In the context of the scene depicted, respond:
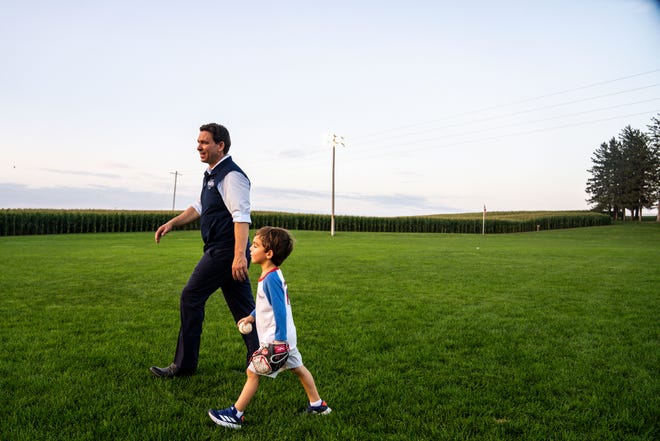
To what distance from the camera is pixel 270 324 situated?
3646 millimetres

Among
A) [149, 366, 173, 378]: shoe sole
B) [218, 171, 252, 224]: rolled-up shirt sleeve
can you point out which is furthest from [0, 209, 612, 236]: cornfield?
[218, 171, 252, 224]: rolled-up shirt sleeve

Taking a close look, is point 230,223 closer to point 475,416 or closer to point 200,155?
point 200,155

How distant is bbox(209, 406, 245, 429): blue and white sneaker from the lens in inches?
142

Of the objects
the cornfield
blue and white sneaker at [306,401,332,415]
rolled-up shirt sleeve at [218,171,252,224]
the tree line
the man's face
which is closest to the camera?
blue and white sneaker at [306,401,332,415]

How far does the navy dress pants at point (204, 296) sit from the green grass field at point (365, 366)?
302mm

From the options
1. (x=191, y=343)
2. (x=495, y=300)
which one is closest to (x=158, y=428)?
(x=191, y=343)

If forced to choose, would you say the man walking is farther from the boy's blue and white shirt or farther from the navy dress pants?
the boy's blue and white shirt

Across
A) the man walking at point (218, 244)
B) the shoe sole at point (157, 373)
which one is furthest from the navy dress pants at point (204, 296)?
the shoe sole at point (157, 373)

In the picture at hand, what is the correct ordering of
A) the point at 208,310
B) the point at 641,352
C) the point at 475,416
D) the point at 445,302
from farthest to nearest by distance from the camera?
the point at 445,302 < the point at 208,310 < the point at 641,352 < the point at 475,416

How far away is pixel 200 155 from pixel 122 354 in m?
2.52

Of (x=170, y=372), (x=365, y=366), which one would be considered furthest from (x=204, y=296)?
(x=365, y=366)

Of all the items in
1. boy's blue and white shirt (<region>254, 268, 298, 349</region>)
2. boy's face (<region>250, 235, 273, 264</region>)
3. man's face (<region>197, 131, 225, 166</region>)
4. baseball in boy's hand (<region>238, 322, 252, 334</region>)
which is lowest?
baseball in boy's hand (<region>238, 322, 252, 334</region>)

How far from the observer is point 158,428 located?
3516mm

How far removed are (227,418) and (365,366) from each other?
1909mm
